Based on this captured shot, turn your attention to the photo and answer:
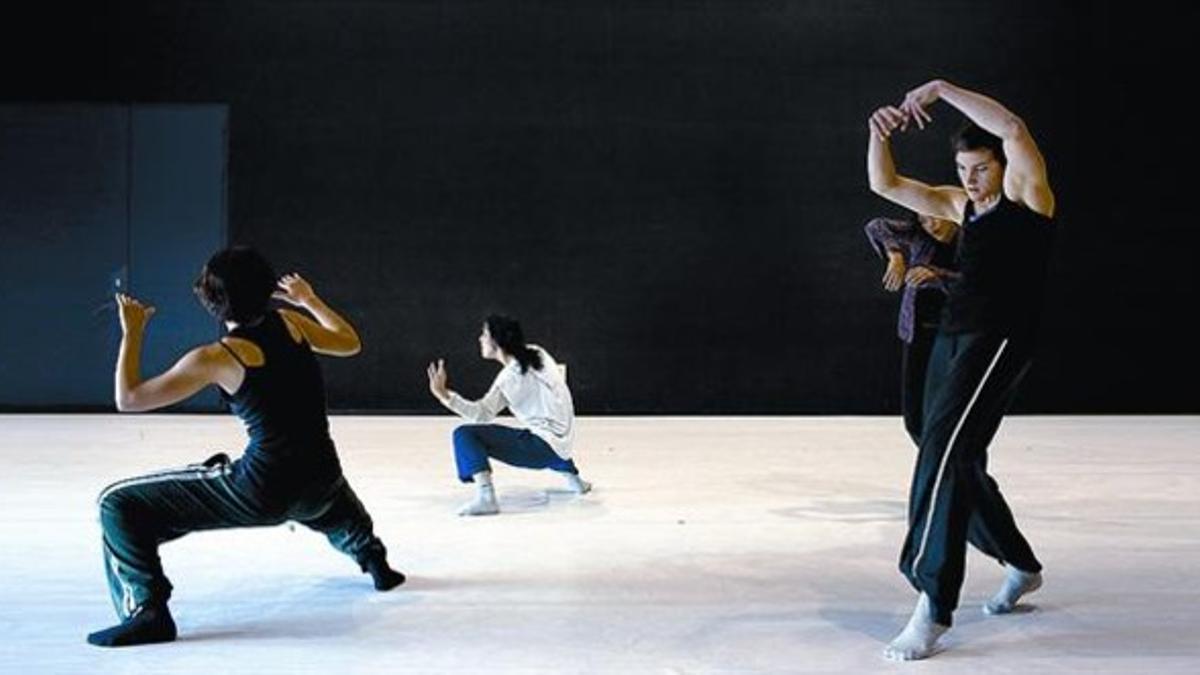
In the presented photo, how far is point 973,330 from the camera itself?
321cm

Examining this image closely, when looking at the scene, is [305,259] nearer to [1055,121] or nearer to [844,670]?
[1055,121]

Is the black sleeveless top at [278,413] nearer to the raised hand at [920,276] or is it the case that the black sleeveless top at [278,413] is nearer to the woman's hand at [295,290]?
the woman's hand at [295,290]

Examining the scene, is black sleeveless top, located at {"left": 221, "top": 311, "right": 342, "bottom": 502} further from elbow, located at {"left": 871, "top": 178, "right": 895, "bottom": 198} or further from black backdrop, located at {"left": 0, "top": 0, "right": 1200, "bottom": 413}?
black backdrop, located at {"left": 0, "top": 0, "right": 1200, "bottom": 413}

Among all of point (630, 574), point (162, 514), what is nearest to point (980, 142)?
point (630, 574)

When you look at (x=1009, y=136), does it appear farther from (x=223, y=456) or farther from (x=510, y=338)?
(x=510, y=338)

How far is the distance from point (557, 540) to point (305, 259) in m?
4.94

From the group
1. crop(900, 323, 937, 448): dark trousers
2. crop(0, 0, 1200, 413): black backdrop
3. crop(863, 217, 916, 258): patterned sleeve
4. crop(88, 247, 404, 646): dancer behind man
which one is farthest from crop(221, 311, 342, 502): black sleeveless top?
crop(0, 0, 1200, 413): black backdrop

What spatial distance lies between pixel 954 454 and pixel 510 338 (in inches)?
94.4

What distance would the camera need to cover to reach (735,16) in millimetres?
9008

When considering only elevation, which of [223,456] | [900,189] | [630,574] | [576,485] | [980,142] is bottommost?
[576,485]

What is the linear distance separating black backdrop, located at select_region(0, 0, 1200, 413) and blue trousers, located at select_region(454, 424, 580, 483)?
3680 mm

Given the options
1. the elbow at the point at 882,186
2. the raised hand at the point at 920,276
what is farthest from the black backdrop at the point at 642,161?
the elbow at the point at 882,186

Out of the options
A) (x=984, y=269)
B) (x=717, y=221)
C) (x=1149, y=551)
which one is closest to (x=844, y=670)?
(x=984, y=269)

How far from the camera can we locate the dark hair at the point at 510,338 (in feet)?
17.0
